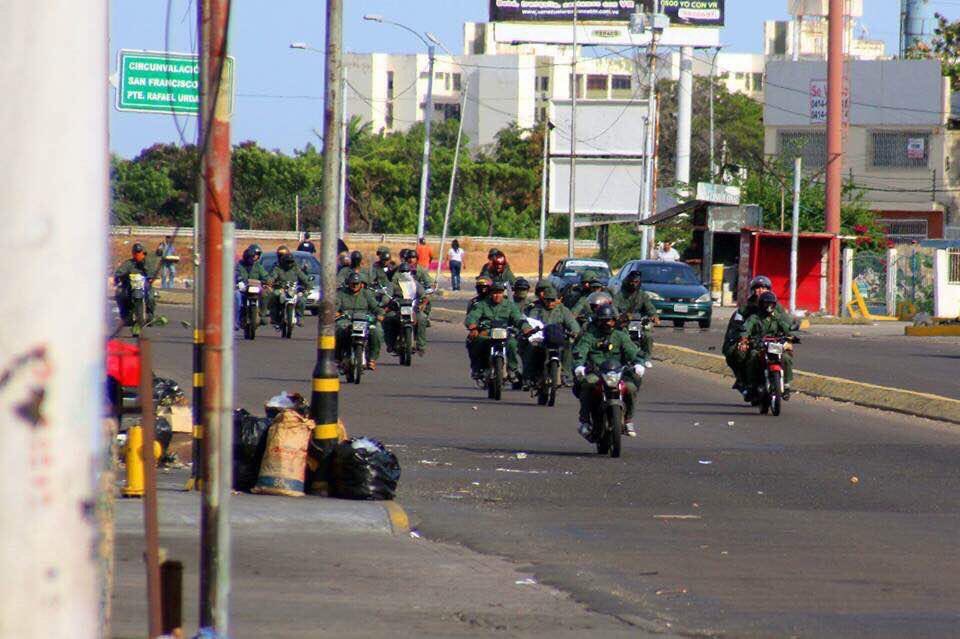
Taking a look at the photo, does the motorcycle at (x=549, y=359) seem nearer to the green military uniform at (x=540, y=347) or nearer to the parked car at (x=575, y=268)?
the green military uniform at (x=540, y=347)

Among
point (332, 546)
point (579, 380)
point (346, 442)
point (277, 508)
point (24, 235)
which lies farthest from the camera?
point (579, 380)

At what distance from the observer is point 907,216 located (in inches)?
2879

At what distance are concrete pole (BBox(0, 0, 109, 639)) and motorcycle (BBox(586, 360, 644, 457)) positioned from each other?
12.4 metres

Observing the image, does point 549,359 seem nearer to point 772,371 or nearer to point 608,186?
point 772,371

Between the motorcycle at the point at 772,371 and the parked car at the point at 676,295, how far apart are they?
18296mm

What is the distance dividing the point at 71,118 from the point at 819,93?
230 ft

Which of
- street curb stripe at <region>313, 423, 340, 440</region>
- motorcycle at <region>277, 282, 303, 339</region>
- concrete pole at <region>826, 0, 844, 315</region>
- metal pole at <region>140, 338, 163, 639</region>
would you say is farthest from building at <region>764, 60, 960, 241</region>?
metal pole at <region>140, 338, 163, 639</region>

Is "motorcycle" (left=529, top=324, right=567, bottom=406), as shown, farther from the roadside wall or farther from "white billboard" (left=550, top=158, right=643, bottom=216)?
"white billboard" (left=550, top=158, right=643, bottom=216)

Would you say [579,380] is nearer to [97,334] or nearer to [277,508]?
[277,508]

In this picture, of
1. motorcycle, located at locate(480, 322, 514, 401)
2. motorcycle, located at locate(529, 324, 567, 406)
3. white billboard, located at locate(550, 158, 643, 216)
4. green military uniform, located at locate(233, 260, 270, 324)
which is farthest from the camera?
white billboard, located at locate(550, 158, 643, 216)

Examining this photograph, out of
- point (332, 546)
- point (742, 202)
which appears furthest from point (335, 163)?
point (742, 202)

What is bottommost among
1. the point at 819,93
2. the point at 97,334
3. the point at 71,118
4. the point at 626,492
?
the point at 626,492

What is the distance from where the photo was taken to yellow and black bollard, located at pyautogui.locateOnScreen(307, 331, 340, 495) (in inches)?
504

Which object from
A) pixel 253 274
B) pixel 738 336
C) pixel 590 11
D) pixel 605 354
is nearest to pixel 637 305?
pixel 738 336
